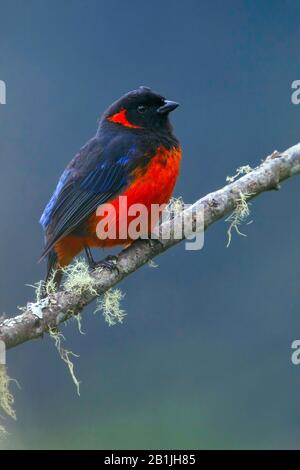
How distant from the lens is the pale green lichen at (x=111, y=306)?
3.97 meters

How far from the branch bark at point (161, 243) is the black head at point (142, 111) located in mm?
665

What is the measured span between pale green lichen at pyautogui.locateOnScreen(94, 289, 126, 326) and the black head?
93 centimetres

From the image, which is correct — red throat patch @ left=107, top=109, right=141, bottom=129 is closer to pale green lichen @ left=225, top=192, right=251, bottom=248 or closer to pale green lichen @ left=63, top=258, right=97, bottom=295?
pale green lichen @ left=225, top=192, right=251, bottom=248

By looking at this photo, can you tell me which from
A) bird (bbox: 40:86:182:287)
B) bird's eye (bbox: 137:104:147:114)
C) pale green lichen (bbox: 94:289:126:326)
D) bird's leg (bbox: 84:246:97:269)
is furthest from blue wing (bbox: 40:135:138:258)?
pale green lichen (bbox: 94:289:126:326)

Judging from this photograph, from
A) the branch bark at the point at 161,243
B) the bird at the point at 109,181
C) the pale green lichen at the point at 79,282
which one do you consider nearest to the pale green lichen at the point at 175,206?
the bird at the point at 109,181

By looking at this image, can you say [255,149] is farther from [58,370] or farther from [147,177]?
[147,177]

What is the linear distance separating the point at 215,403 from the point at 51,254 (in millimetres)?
4860

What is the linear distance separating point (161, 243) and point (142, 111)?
82cm

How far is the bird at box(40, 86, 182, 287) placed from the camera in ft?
14.5

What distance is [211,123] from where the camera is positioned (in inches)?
364

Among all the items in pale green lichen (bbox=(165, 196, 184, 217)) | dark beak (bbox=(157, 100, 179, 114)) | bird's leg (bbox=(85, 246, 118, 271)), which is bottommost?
bird's leg (bbox=(85, 246, 118, 271))

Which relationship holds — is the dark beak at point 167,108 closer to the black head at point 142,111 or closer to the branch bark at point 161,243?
the black head at point 142,111

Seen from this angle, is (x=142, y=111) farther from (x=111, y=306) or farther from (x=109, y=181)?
(x=111, y=306)

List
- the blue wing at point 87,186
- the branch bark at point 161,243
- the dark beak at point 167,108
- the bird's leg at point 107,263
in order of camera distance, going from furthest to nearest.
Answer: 1. the dark beak at point 167,108
2. the blue wing at point 87,186
3. the bird's leg at point 107,263
4. the branch bark at point 161,243
